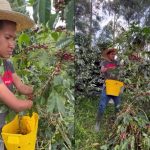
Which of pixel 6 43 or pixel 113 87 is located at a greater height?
pixel 6 43

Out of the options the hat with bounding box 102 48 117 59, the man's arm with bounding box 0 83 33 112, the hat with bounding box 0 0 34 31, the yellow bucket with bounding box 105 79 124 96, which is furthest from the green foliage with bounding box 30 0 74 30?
the yellow bucket with bounding box 105 79 124 96

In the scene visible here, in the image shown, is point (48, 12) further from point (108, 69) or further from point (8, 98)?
point (108, 69)

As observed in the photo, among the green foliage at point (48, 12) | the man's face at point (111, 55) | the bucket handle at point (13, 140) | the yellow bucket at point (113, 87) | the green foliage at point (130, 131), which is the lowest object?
the green foliage at point (130, 131)

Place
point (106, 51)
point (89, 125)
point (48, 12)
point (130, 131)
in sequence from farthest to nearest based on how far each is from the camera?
1. point (130, 131)
2. point (89, 125)
3. point (106, 51)
4. point (48, 12)

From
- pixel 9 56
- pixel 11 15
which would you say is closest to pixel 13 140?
pixel 9 56

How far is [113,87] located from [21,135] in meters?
0.67

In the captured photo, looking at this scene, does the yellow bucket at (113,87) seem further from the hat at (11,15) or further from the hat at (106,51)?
the hat at (11,15)

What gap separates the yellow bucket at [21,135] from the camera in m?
1.25

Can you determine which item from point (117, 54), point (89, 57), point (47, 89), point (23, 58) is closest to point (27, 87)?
point (47, 89)

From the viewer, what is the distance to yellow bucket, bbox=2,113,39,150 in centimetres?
125

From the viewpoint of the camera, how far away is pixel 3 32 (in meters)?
1.20

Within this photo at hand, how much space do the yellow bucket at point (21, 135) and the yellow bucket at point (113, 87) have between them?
470 millimetres

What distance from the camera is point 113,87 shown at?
1769 mm

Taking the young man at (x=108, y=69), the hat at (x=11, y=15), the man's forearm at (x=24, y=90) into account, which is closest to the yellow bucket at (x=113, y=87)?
the young man at (x=108, y=69)
